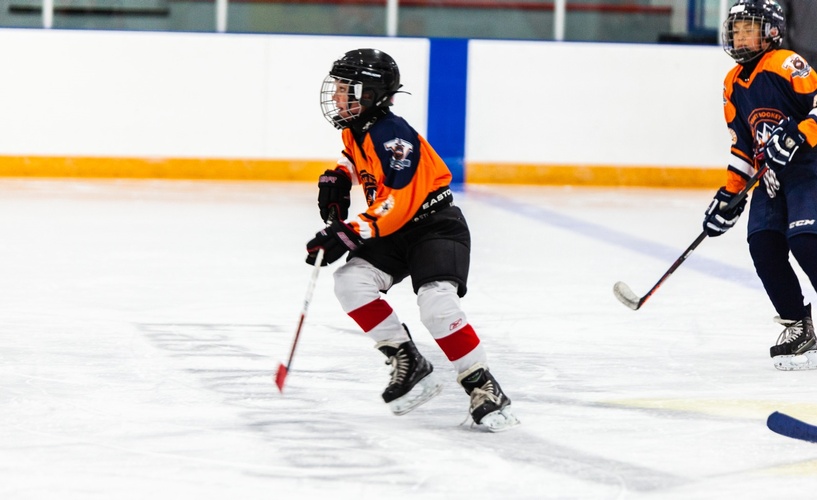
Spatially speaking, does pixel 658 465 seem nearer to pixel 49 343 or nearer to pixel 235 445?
pixel 235 445

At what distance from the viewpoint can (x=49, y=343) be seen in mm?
3422

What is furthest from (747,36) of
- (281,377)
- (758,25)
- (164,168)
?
(164,168)

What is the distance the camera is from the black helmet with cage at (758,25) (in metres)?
3.27

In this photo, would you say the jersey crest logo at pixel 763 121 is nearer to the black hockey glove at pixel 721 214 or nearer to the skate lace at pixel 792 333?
the black hockey glove at pixel 721 214

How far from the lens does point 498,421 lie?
8.70ft

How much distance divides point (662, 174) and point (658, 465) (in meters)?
6.15

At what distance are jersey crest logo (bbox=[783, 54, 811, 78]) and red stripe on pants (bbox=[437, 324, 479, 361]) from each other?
1.19 meters

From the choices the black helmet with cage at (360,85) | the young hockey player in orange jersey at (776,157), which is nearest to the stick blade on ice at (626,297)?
the young hockey player in orange jersey at (776,157)

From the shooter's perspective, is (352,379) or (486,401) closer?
(486,401)

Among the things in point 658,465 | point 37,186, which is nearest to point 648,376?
point 658,465

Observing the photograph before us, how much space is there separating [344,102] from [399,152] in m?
0.17

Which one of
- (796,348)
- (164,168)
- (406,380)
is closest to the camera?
(406,380)

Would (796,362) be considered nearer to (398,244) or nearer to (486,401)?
(486,401)

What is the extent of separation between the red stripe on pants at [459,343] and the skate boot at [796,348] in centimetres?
107
